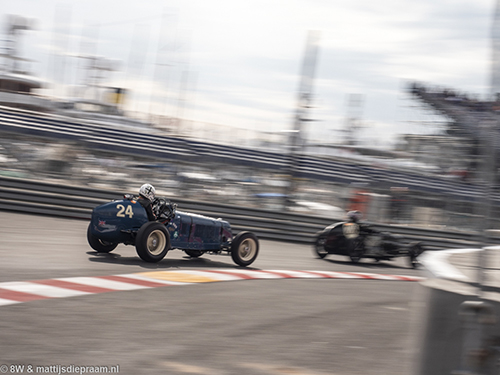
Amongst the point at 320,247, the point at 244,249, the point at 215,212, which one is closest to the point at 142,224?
the point at 244,249

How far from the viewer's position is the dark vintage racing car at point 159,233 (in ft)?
31.3

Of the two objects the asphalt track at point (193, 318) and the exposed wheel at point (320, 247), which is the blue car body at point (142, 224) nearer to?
the asphalt track at point (193, 318)

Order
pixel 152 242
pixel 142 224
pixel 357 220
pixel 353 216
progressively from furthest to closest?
1. pixel 357 220
2. pixel 353 216
3. pixel 142 224
4. pixel 152 242

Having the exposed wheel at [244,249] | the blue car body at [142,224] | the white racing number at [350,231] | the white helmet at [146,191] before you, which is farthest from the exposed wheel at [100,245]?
the white racing number at [350,231]

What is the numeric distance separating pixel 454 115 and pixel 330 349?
31236mm

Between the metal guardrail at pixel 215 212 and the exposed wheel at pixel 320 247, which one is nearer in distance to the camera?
the exposed wheel at pixel 320 247

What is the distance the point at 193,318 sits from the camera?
5938 mm

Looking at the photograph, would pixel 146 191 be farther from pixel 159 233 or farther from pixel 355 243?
pixel 355 243

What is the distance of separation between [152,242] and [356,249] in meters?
6.15

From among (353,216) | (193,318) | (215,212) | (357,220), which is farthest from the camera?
(215,212)

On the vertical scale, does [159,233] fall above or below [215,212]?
above

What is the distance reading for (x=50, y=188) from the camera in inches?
629

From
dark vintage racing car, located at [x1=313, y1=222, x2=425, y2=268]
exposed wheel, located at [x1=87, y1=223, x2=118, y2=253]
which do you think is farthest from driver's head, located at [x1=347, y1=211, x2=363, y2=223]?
exposed wheel, located at [x1=87, y1=223, x2=118, y2=253]

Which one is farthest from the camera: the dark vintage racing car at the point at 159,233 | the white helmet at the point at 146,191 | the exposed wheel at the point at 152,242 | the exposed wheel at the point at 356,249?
the exposed wheel at the point at 356,249
